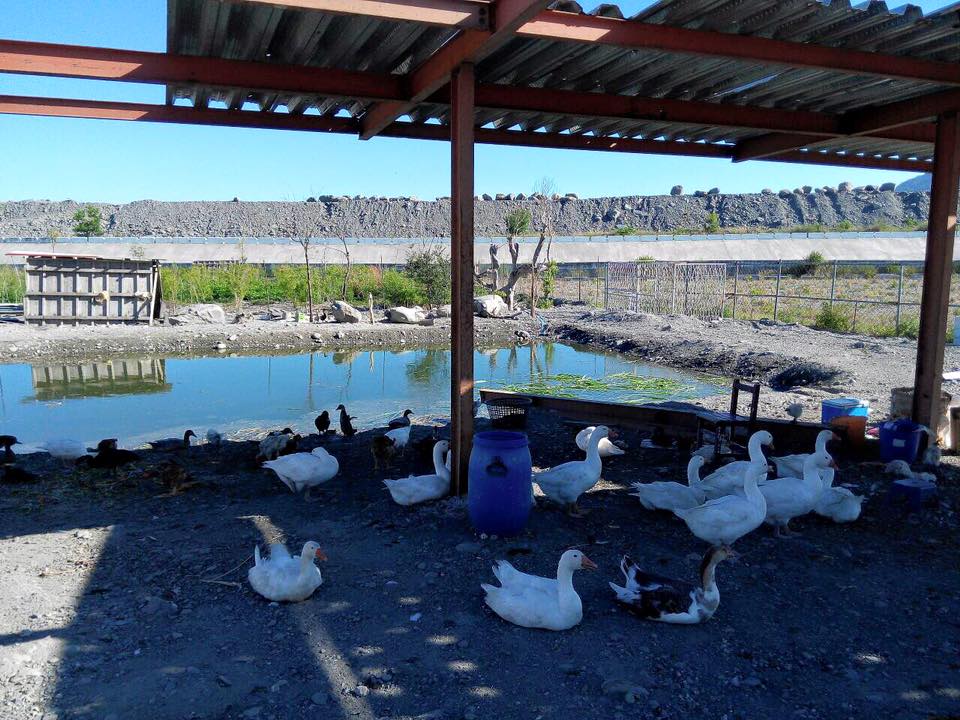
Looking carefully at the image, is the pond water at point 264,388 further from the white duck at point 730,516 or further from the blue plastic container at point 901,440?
the white duck at point 730,516

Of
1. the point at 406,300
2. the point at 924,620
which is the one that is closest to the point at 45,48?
the point at 924,620

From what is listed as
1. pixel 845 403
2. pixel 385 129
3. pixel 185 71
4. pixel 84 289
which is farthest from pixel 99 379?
pixel 845 403

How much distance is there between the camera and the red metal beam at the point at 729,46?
17.2 feet

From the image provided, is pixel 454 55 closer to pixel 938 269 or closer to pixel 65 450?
pixel 938 269

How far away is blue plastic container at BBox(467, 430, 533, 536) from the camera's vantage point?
5398 millimetres

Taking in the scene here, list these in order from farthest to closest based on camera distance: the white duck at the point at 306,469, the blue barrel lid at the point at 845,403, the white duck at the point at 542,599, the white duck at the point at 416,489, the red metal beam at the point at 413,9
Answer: the blue barrel lid at the point at 845,403, the white duck at the point at 306,469, the white duck at the point at 416,489, the red metal beam at the point at 413,9, the white duck at the point at 542,599

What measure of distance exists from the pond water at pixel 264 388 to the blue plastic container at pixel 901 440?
6010 mm

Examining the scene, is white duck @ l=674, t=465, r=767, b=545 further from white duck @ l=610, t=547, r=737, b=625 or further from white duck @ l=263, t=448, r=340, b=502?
white duck @ l=263, t=448, r=340, b=502

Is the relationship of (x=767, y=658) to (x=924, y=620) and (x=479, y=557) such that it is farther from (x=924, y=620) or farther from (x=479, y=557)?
(x=479, y=557)

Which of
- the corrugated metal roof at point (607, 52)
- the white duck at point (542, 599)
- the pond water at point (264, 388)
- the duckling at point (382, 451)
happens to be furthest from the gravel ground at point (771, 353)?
the white duck at point (542, 599)

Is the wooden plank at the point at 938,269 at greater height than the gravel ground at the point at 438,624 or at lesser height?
greater

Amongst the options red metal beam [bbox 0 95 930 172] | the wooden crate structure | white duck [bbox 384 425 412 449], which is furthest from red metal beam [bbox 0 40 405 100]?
the wooden crate structure

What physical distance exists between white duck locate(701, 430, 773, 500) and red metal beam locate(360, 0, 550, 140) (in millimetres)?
3838

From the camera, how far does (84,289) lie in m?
21.1
